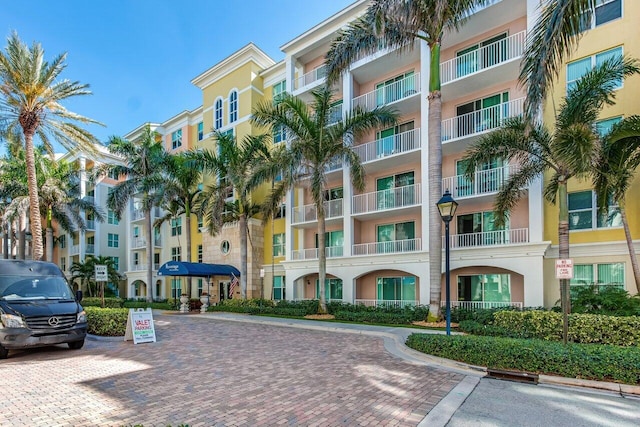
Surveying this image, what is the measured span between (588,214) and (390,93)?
1211cm

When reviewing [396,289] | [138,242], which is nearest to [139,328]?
[396,289]

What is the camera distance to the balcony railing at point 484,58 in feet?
57.8

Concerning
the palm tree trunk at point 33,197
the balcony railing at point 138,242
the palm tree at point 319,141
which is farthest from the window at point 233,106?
the balcony railing at point 138,242

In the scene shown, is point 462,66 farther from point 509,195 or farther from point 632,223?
point 632,223

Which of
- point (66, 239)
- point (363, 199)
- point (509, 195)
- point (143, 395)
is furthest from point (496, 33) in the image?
point (66, 239)

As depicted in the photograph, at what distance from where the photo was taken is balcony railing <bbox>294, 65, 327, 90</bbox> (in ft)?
79.9

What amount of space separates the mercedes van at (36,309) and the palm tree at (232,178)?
11.4 m

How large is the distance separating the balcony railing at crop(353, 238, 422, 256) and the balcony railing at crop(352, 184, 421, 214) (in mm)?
1964

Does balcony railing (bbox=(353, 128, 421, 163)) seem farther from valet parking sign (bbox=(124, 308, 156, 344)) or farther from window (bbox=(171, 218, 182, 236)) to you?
window (bbox=(171, 218, 182, 236))

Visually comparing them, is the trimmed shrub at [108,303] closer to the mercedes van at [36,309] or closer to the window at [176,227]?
the window at [176,227]

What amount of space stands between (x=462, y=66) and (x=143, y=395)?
20.3m

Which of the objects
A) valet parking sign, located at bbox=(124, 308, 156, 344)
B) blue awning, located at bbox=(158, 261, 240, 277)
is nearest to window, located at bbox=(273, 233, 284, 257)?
blue awning, located at bbox=(158, 261, 240, 277)

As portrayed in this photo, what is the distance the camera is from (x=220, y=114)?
3191 centimetres

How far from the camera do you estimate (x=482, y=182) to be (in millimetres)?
17812
